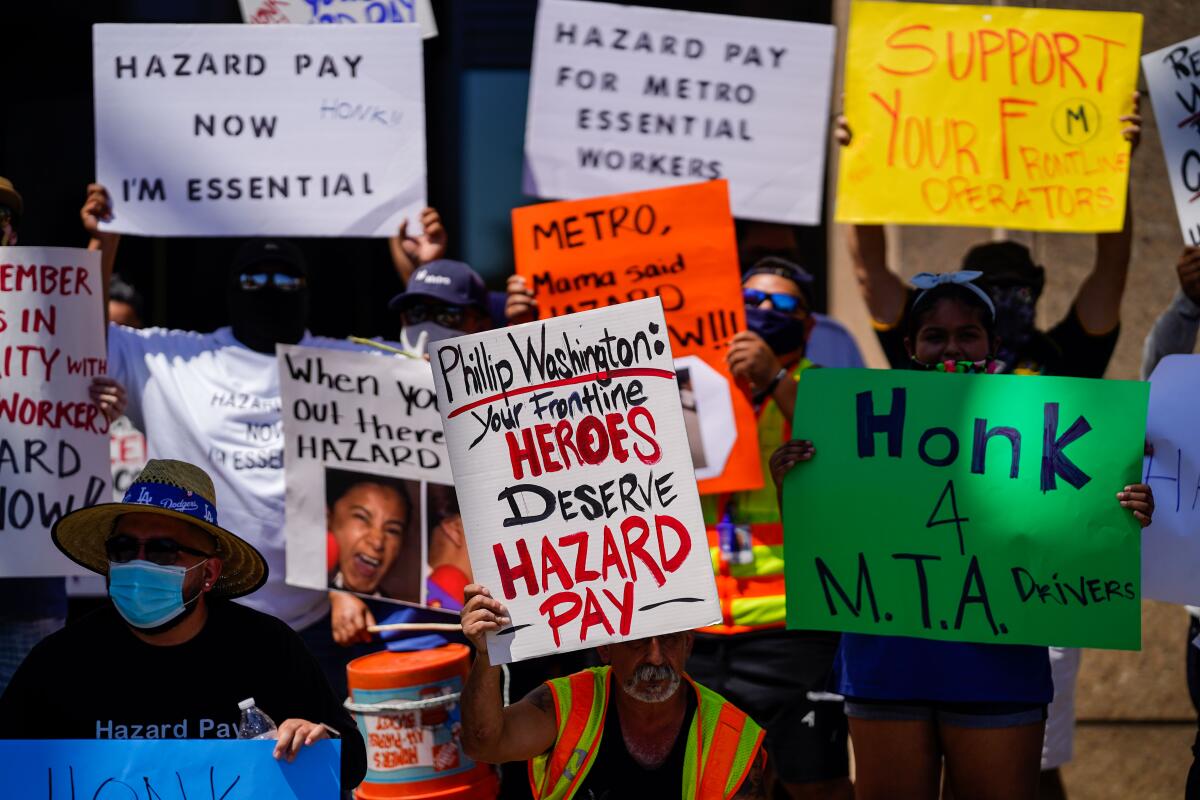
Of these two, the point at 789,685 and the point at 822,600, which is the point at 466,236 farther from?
the point at 822,600

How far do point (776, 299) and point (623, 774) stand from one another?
1.92 m

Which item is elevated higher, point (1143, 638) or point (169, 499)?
point (169, 499)

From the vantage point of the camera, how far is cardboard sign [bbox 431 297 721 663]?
3408mm

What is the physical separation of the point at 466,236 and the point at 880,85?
283 cm

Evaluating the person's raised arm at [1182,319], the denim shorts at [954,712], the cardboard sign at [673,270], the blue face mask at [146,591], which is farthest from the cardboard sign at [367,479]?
the person's raised arm at [1182,319]

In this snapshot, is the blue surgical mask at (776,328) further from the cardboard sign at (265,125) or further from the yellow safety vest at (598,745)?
the yellow safety vest at (598,745)

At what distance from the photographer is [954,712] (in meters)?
3.83

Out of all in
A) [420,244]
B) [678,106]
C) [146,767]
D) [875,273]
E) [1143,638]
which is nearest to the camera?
[146,767]

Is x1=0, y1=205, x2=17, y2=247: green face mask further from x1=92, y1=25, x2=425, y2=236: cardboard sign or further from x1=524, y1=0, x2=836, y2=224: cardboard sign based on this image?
x1=524, y1=0, x2=836, y2=224: cardboard sign

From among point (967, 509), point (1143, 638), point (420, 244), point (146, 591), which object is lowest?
point (1143, 638)

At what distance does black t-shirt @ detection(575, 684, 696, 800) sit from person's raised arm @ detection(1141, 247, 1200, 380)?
2.10 m

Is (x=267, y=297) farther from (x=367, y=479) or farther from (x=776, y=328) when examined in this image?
(x=776, y=328)

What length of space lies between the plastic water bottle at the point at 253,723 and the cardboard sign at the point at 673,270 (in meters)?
1.71

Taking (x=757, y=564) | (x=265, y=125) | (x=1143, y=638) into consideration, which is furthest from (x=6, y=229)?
(x=1143, y=638)
